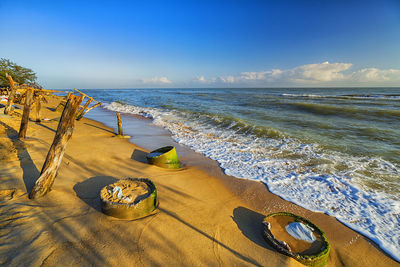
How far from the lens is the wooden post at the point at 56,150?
3.44 metres

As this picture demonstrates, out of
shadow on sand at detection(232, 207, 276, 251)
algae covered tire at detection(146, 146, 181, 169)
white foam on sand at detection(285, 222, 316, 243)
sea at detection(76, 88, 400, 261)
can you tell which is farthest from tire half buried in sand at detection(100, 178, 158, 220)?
sea at detection(76, 88, 400, 261)

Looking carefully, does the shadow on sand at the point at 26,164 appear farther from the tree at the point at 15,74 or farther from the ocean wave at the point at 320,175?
the tree at the point at 15,74

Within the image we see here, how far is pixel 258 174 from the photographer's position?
5547 mm

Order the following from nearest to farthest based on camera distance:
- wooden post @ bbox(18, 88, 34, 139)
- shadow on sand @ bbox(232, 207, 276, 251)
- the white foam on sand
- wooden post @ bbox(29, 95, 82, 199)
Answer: the white foam on sand → shadow on sand @ bbox(232, 207, 276, 251) → wooden post @ bbox(29, 95, 82, 199) → wooden post @ bbox(18, 88, 34, 139)

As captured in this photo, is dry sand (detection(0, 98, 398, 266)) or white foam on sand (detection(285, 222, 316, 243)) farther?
white foam on sand (detection(285, 222, 316, 243))

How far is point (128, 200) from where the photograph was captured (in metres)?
3.18

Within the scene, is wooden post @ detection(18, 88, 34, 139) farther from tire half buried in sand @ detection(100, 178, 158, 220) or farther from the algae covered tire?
tire half buried in sand @ detection(100, 178, 158, 220)

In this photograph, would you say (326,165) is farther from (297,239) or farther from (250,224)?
(250,224)

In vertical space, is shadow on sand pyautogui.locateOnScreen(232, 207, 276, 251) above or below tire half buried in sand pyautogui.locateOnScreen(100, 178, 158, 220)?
below

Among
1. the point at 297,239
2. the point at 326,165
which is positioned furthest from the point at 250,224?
the point at 326,165

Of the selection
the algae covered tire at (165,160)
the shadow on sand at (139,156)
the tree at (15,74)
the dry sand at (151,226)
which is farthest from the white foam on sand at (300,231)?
the tree at (15,74)

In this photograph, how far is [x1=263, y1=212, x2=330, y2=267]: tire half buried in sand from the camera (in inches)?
101

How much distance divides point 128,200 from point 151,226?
67 cm

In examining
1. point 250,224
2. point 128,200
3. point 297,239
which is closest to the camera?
point 297,239
